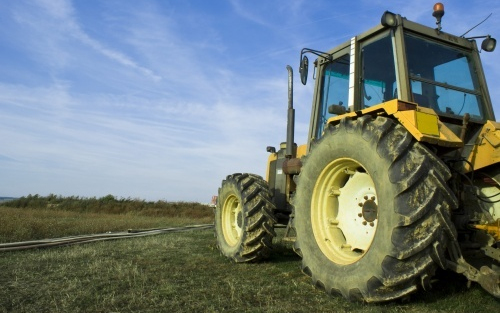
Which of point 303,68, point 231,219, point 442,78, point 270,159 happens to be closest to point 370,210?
point 442,78

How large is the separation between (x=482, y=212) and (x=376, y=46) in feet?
Answer: 6.72

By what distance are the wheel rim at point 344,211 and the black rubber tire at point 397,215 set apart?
0.25m

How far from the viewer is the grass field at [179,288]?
10.9 ft

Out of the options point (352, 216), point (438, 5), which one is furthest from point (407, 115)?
point (438, 5)

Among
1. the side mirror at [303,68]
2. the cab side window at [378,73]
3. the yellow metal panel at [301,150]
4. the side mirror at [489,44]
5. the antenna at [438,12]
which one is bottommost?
the yellow metal panel at [301,150]

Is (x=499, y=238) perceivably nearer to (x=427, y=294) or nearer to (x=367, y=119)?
(x=427, y=294)

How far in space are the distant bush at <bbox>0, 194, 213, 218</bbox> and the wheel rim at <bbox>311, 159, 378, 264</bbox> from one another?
2216 centimetres

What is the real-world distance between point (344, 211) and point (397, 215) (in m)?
1.01

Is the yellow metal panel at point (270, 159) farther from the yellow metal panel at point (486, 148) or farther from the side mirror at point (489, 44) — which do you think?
the yellow metal panel at point (486, 148)

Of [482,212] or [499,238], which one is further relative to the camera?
[482,212]

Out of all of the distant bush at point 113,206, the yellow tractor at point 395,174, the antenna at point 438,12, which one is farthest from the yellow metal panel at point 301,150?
the distant bush at point 113,206

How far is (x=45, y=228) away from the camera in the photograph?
35.2 feet

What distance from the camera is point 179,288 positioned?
4.05 metres

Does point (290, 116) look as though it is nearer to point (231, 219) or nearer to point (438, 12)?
point (231, 219)
